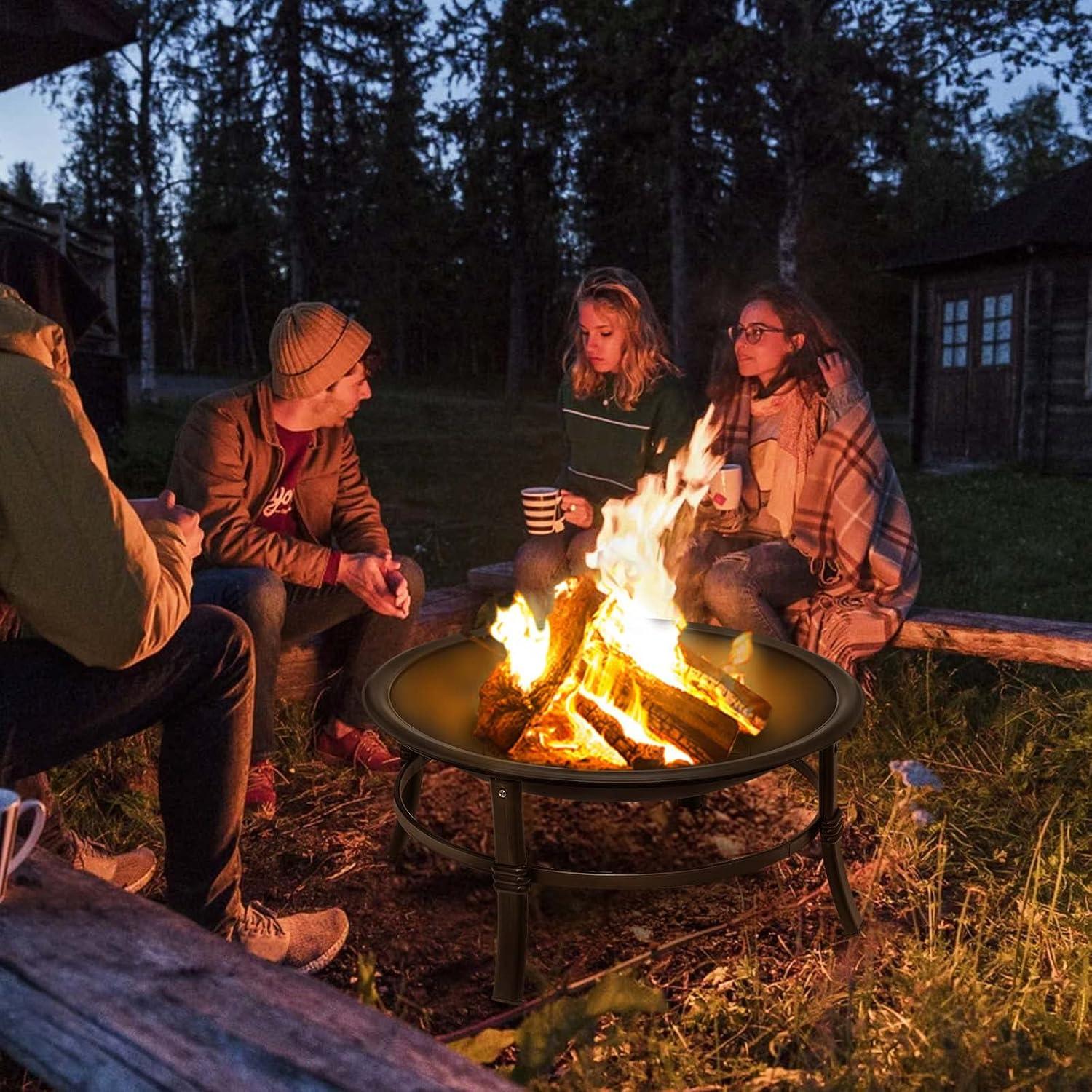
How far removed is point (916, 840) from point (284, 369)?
103 inches

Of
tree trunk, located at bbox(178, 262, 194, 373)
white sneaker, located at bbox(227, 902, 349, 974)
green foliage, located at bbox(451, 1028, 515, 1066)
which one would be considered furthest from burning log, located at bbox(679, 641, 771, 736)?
tree trunk, located at bbox(178, 262, 194, 373)

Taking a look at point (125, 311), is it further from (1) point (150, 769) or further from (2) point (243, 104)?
(1) point (150, 769)

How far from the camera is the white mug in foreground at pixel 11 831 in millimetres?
1748

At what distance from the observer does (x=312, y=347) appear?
378 centimetres

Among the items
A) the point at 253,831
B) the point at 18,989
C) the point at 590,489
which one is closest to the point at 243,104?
the point at 590,489

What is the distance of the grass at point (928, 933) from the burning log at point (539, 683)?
72cm

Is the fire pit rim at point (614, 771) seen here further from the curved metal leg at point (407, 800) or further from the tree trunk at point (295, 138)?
the tree trunk at point (295, 138)

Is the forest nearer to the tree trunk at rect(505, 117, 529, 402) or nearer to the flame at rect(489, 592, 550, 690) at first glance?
the tree trunk at rect(505, 117, 529, 402)

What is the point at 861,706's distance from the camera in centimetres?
278

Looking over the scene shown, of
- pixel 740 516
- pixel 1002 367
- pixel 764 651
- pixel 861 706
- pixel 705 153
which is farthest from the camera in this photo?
pixel 705 153

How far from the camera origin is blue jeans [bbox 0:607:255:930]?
2252 mm

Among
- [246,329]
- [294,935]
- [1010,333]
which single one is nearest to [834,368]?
[294,935]

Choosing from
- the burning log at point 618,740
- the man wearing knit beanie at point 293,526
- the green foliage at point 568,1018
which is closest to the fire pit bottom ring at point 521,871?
the burning log at point 618,740

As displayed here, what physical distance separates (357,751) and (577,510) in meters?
1.30
